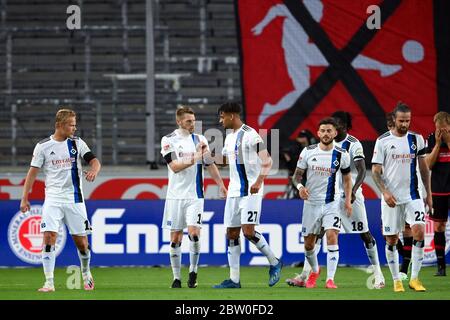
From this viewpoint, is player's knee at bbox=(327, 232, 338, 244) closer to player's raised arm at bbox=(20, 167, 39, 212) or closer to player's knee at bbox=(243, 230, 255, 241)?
player's knee at bbox=(243, 230, 255, 241)

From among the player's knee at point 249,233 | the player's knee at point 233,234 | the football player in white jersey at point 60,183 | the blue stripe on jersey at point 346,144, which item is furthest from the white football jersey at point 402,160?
the football player in white jersey at point 60,183

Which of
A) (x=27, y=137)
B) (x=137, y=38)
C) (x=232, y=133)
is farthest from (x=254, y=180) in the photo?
(x=137, y=38)

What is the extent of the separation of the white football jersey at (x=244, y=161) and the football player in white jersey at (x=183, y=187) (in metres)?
0.32

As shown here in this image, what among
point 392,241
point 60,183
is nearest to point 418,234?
point 392,241

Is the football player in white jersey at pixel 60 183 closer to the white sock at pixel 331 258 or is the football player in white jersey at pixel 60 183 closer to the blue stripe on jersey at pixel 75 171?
the blue stripe on jersey at pixel 75 171

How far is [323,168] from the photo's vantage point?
39.6 ft

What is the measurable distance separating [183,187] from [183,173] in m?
0.17

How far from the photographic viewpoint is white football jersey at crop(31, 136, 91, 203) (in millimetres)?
11922

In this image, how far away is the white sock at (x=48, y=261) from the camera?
11.8 meters

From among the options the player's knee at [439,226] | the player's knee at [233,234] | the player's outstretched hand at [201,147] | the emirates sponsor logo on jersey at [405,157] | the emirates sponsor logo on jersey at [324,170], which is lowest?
the player's knee at [439,226]

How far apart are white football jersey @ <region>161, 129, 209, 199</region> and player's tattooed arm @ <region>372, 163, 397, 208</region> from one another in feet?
6.71

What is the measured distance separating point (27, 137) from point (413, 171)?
10045 mm

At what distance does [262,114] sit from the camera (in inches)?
697

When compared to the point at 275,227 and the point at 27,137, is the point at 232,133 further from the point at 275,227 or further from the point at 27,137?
the point at 27,137
